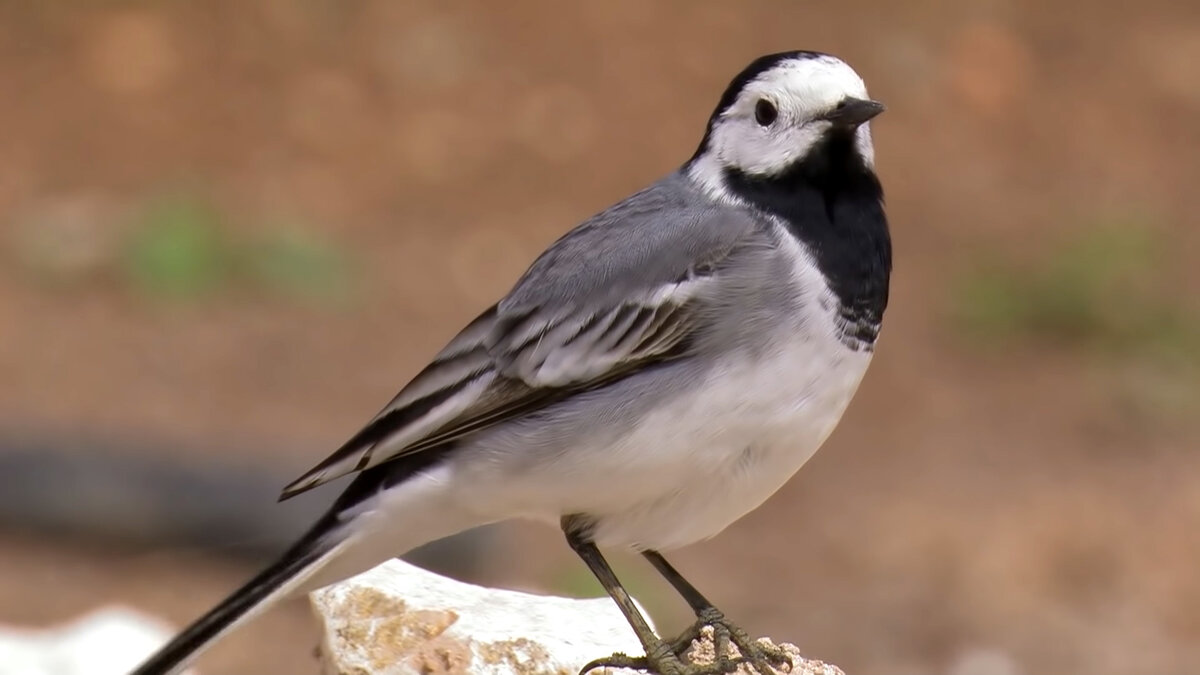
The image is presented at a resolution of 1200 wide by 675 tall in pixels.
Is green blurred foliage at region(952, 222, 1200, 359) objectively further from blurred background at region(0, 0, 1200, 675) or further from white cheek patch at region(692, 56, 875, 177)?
white cheek patch at region(692, 56, 875, 177)

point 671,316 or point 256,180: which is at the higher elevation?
point 256,180

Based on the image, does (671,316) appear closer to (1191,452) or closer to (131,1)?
(1191,452)

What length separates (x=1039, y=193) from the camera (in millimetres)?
13586

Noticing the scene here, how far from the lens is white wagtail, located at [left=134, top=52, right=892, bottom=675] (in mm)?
4809

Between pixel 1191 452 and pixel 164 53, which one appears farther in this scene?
pixel 164 53

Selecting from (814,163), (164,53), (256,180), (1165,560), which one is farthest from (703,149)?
(164,53)

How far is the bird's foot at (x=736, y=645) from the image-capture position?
17.3ft

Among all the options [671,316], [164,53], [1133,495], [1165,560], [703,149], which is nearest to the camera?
[671,316]

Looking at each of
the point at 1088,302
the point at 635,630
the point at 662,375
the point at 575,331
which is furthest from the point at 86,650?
the point at 1088,302

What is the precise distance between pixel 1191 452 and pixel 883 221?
6.40m

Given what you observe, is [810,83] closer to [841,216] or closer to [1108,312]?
[841,216]

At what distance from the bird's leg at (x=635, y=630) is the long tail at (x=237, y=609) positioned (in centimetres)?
63

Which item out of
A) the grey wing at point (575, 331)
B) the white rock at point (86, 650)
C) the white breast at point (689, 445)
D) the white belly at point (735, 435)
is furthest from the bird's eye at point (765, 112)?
the white rock at point (86, 650)

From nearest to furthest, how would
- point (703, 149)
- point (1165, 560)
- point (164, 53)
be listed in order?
1. point (703, 149)
2. point (1165, 560)
3. point (164, 53)
